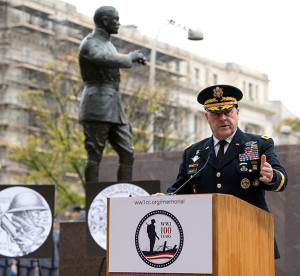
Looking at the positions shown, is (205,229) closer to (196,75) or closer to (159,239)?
(159,239)

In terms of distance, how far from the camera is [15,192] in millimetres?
9641

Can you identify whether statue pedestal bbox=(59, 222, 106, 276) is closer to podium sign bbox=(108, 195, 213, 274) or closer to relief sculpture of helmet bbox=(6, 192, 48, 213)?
relief sculpture of helmet bbox=(6, 192, 48, 213)

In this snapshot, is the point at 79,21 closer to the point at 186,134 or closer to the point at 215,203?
the point at 186,134

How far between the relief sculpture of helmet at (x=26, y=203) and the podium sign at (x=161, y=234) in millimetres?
4818

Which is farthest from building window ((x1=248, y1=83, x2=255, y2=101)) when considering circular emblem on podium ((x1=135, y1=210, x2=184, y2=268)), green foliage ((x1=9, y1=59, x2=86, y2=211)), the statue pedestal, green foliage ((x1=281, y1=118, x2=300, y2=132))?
circular emblem on podium ((x1=135, y1=210, x2=184, y2=268))

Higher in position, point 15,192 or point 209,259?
point 15,192

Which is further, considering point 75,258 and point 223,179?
point 75,258

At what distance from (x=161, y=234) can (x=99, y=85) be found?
20.3 feet

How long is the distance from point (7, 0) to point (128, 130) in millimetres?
46548

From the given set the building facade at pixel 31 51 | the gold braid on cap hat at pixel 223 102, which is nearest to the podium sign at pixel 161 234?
the gold braid on cap hat at pixel 223 102

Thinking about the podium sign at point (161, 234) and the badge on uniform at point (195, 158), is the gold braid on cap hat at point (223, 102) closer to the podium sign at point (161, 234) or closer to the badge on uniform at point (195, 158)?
the badge on uniform at point (195, 158)

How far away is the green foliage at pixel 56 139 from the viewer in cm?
3132

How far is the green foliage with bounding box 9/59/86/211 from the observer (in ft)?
103

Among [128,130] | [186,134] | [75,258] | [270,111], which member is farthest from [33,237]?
[270,111]
